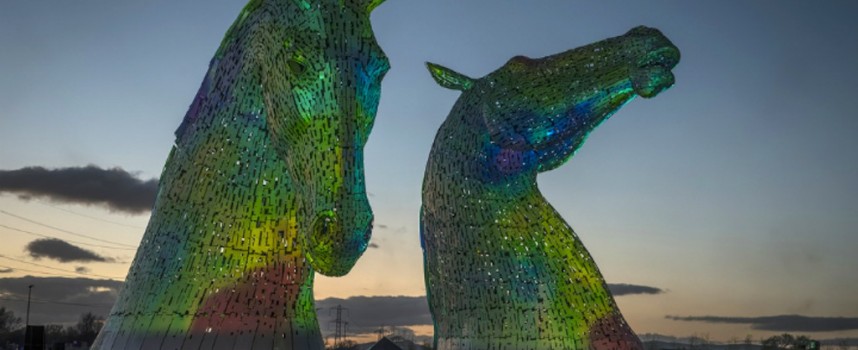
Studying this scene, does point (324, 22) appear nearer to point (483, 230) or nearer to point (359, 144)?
point (359, 144)

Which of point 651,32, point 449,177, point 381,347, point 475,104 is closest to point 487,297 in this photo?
point 449,177

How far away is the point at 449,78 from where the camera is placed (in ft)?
22.3

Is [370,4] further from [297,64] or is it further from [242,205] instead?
[242,205]

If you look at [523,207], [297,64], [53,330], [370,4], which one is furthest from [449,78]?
[53,330]

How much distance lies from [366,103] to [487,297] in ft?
8.30

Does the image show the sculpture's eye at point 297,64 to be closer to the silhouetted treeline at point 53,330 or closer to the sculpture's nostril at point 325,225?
the sculpture's nostril at point 325,225

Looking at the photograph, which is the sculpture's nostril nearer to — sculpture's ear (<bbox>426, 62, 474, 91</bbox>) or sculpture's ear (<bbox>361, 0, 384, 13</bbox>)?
sculpture's ear (<bbox>361, 0, 384, 13</bbox>)

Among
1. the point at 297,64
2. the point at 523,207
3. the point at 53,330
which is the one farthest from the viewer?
the point at 53,330

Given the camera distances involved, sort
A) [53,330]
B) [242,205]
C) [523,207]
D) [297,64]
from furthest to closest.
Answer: [53,330] < [523,207] < [242,205] < [297,64]

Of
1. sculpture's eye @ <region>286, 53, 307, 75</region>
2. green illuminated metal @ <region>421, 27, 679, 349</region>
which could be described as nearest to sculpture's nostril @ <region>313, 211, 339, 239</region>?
sculpture's eye @ <region>286, 53, 307, 75</region>

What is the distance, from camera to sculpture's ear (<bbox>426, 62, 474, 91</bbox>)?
6727mm

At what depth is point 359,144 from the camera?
12.3 feet

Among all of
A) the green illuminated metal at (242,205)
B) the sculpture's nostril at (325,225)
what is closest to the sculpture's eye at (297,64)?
the green illuminated metal at (242,205)

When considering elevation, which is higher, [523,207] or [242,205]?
[523,207]
